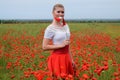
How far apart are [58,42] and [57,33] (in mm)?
125

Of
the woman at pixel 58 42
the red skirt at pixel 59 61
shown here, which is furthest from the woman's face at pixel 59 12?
the red skirt at pixel 59 61

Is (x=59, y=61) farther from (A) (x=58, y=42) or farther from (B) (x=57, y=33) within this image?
(B) (x=57, y=33)

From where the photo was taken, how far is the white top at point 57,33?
13.0ft

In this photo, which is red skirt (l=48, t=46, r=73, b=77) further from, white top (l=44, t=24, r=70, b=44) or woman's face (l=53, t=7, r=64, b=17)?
woman's face (l=53, t=7, r=64, b=17)

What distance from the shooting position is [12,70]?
6.64 m

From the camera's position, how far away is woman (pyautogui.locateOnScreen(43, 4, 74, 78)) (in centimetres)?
391

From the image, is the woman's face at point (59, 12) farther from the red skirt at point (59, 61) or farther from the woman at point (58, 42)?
the red skirt at point (59, 61)

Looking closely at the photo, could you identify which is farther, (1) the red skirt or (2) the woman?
(1) the red skirt

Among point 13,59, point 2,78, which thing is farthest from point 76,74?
point 13,59

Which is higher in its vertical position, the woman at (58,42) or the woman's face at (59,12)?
the woman's face at (59,12)

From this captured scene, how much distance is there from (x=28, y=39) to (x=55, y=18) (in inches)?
328

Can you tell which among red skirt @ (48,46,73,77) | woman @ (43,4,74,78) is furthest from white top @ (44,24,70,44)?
red skirt @ (48,46,73,77)

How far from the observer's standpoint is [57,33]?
396 cm

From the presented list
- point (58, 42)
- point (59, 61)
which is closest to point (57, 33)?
point (58, 42)
